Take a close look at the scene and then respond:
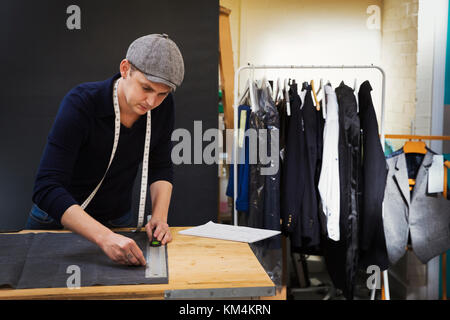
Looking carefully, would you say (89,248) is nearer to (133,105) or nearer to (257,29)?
(133,105)

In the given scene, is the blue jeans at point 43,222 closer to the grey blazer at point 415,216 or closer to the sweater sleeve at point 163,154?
the sweater sleeve at point 163,154

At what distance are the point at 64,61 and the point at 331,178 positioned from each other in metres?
1.80

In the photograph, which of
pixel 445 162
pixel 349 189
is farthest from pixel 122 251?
pixel 445 162

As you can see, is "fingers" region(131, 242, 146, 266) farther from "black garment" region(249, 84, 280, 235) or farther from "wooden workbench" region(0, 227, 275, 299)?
"black garment" region(249, 84, 280, 235)

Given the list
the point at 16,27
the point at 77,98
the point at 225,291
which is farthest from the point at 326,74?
the point at 225,291

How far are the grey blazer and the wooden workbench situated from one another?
1716mm

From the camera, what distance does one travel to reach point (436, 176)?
2979 mm

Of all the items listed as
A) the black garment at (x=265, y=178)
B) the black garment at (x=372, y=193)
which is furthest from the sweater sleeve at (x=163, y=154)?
the black garment at (x=372, y=193)

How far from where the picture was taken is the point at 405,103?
379 centimetres

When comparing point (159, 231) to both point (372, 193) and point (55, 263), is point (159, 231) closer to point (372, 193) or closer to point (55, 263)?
point (55, 263)

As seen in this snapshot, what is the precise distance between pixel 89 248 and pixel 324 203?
5.20ft

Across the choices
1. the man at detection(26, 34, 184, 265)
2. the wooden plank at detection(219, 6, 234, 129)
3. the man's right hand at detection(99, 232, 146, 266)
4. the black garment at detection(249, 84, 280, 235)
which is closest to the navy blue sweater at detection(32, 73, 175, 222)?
the man at detection(26, 34, 184, 265)

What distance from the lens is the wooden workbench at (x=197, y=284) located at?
1.24 metres

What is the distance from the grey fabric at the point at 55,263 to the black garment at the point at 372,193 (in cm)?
157
